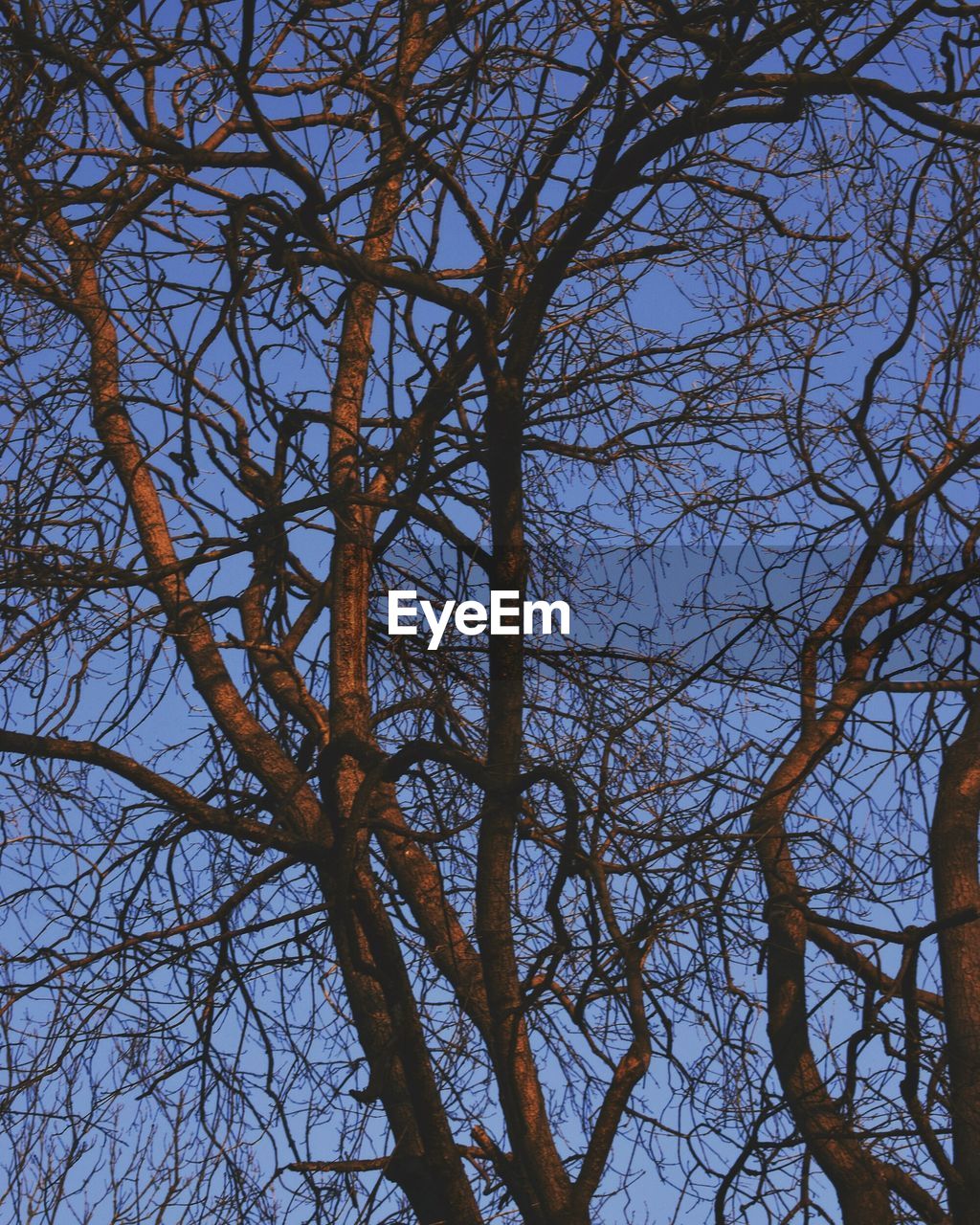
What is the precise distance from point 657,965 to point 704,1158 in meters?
0.70

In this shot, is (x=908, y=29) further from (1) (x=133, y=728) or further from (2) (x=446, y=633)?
(1) (x=133, y=728)

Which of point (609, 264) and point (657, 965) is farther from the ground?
point (609, 264)

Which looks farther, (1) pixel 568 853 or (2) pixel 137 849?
(2) pixel 137 849

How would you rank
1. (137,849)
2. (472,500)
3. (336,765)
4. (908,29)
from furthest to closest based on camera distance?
(472,500) → (137,849) → (336,765) → (908,29)

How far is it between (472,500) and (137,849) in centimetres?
211

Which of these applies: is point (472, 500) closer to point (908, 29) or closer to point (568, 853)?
point (568, 853)

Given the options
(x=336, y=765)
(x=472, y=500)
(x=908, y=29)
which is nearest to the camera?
(x=908, y=29)

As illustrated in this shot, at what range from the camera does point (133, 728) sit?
5.62 metres

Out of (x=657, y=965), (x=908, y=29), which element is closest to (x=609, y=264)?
(x=908, y=29)

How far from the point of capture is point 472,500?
6.29 metres

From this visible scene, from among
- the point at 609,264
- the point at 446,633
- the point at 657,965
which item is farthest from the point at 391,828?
the point at 609,264

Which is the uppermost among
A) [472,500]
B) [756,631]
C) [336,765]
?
[472,500]

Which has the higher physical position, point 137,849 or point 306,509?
point 306,509

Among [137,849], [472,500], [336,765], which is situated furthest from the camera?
[472,500]
